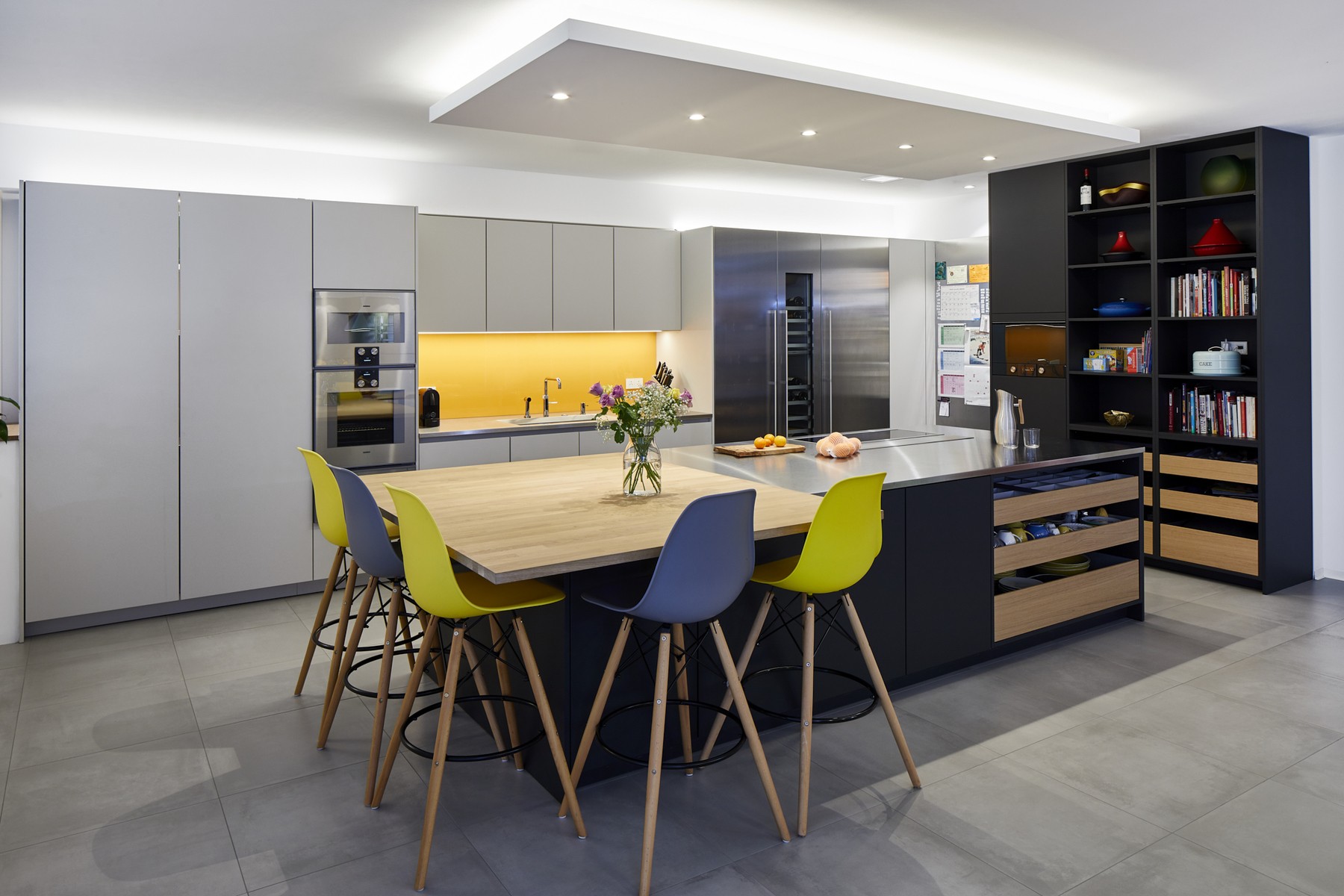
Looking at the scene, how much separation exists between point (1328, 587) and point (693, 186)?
16.0ft

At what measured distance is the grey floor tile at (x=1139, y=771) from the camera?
2.89 metres

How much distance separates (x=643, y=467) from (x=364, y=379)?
262 cm

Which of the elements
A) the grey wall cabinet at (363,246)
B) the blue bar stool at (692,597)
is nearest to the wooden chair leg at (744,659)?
the blue bar stool at (692,597)

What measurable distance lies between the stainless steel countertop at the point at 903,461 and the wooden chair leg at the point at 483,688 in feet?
4.19

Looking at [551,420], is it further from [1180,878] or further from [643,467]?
[1180,878]

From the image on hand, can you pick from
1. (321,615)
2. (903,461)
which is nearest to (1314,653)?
(903,461)

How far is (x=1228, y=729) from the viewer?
3.46 m

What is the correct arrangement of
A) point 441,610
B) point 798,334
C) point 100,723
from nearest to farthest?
point 441,610 → point 100,723 → point 798,334

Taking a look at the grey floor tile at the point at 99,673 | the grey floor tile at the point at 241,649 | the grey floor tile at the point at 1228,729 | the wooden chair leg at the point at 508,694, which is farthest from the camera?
the grey floor tile at the point at 241,649

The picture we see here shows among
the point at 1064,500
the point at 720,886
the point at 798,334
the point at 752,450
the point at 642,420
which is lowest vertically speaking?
the point at 720,886

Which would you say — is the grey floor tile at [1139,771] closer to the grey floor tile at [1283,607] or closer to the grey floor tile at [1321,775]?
the grey floor tile at [1321,775]

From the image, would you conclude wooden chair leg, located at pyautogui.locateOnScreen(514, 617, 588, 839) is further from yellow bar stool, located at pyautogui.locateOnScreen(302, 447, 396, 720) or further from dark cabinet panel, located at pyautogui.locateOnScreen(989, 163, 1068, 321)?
dark cabinet panel, located at pyautogui.locateOnScreen(989, 163, 1068, 321)

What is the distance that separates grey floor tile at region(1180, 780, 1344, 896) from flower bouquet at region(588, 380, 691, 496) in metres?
2.00

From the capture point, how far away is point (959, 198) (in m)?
7.84
